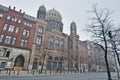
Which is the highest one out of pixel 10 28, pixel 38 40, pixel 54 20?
pixel 54 20

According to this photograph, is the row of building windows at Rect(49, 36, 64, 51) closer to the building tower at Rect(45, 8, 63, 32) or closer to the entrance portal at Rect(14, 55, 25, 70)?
the building tower at Rect(45, 8, 63, 32)

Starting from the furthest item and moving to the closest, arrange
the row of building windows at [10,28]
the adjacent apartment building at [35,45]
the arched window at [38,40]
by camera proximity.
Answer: the arched window at [38,40], the row of building windows at [10,28], the adjacent apartment building at [35,45]

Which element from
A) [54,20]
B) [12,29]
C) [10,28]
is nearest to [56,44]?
[54,20]

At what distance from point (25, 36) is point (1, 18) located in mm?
9901

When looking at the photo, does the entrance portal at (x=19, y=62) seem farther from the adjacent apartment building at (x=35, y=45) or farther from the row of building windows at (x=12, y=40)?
the row of building windows at (x=12, y=40)

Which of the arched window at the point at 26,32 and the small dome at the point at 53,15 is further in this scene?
the small dome at the point at 53,15

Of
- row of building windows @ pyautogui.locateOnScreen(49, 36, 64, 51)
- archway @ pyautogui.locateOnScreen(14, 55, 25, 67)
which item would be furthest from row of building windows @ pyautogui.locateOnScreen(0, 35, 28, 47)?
row of building windows @ pyautogui.locateOnScreen(49, 36, 64, 51)

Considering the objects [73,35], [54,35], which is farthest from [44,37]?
[73,35]

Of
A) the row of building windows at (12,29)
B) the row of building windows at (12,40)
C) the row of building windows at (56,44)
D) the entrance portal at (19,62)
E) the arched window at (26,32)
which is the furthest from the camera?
the row of building windows at (56,44)

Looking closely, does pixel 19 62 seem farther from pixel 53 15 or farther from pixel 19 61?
pixel 53 15

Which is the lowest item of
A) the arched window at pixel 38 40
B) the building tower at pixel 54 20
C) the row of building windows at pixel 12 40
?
the row of building windows at pixel 12 40

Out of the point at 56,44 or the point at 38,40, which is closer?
the point at 38,40

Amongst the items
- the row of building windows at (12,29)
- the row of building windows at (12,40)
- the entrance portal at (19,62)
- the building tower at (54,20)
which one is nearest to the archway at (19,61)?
the entrance portal at (19,62)

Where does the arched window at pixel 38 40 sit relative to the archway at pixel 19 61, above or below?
above
